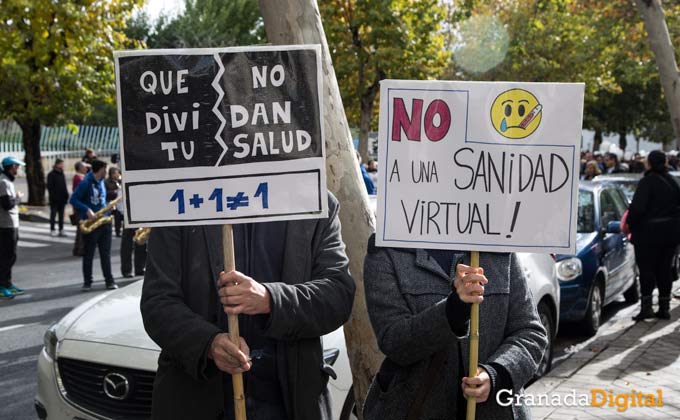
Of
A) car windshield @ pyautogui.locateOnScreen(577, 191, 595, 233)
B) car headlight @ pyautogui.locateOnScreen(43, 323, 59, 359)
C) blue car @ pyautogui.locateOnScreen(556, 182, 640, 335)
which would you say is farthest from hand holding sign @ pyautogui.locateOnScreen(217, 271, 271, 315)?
car windshield @ pyautogui.locateOnScreen(577, 191, 595, 233)

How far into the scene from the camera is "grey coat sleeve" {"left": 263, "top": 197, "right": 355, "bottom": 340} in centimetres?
254

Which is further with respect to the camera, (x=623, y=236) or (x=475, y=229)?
(x=623, y=236)

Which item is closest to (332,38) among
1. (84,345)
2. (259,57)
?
(84,345)

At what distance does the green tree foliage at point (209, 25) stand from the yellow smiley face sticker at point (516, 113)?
117 feet

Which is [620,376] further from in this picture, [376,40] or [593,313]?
[376,40]

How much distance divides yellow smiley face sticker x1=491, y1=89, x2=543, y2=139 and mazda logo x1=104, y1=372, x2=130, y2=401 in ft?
8.78

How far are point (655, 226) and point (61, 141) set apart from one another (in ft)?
90.9

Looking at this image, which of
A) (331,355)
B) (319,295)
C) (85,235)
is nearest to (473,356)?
(319,295)

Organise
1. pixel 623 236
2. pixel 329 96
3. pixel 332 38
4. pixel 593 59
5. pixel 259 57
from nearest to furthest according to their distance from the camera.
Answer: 1. pixel 259 57
2. pixel 329 96
3. pixel 623 236
4. pixel 332 38
5. pixel 593 59

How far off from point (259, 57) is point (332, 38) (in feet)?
69.1

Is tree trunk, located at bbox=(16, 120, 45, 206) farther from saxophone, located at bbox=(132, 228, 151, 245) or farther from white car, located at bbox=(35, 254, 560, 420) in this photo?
white car, located at bbox=(35, 254, 560, 420)

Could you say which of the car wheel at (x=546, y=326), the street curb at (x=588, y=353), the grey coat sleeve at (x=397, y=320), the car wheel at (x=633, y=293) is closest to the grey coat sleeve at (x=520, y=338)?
the grey coat sleeve at (x=397, y=320)

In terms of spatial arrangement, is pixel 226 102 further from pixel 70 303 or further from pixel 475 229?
pixel 70 303

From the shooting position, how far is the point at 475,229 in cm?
270
